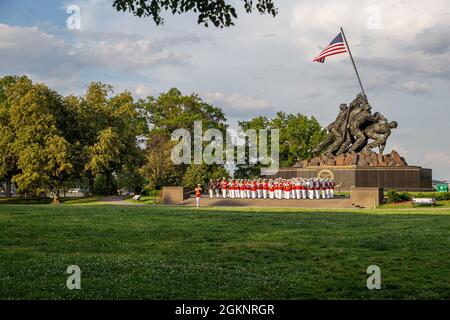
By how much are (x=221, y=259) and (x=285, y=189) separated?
30.7m

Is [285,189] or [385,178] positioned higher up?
[385,178]

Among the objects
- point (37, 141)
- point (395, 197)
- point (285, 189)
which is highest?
point (37, 141)

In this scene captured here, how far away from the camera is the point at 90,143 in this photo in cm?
6556

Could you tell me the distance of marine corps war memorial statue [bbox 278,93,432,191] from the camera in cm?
5012

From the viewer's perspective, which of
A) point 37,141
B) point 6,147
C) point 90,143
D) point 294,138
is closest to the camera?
point 37,141

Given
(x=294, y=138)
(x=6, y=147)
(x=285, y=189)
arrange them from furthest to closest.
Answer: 1. (x=294, y=138)
2. (x=6, y=147)
3. (x=285, y=189)

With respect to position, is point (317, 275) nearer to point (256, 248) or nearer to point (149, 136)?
point (256, 248)

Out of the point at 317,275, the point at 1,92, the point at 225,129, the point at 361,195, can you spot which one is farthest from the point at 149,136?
the point at 317,275

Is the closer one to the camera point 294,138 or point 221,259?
point 221,259

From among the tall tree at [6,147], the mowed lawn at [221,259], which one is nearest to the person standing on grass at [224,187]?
the tall tree at [6,147]

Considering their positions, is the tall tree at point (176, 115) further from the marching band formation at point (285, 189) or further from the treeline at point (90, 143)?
the marching band formation at point (285, 189)

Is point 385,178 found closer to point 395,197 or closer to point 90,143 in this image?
point 395,197

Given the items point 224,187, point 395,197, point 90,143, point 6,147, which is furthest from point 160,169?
point 395,197
